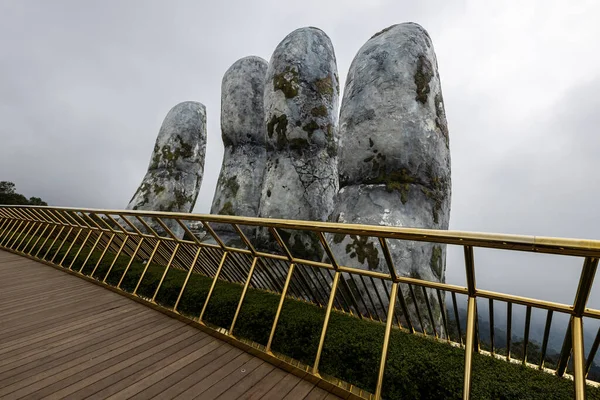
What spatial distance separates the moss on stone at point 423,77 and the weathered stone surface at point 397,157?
2 cm

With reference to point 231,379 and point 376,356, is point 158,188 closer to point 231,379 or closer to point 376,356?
point 231,379

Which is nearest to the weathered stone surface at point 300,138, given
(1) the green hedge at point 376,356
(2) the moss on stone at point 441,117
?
(2) the moss on stone at point 441,117

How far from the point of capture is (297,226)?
2.51m

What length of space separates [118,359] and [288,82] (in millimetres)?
9084

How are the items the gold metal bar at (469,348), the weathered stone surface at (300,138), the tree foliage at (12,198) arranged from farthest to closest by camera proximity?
the tree foliage at (12,198) → the weathered stone surface at (300,138) → the gold metal bar at (469,348)

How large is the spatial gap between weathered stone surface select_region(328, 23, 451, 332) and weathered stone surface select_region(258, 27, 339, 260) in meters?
2.78

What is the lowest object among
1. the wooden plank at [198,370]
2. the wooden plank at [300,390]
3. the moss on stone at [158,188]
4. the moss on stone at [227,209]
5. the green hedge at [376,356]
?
the wooden plank at [198,370]

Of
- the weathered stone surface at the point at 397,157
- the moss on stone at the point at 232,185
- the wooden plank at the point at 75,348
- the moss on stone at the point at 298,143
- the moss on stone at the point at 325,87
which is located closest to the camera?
the wooden plank at the point at 75,348

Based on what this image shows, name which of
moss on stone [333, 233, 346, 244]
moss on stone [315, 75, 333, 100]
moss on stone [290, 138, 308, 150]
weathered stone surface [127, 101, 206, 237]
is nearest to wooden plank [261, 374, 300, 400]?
moss on stone [333, 233, 346, 244]

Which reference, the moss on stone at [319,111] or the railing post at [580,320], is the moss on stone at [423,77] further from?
the railing post at [580,320]

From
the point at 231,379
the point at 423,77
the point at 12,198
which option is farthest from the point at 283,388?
the point at 12,198

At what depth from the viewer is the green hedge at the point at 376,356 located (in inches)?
91.0

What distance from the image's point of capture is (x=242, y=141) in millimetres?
12734

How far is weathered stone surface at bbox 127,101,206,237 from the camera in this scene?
1369cm
